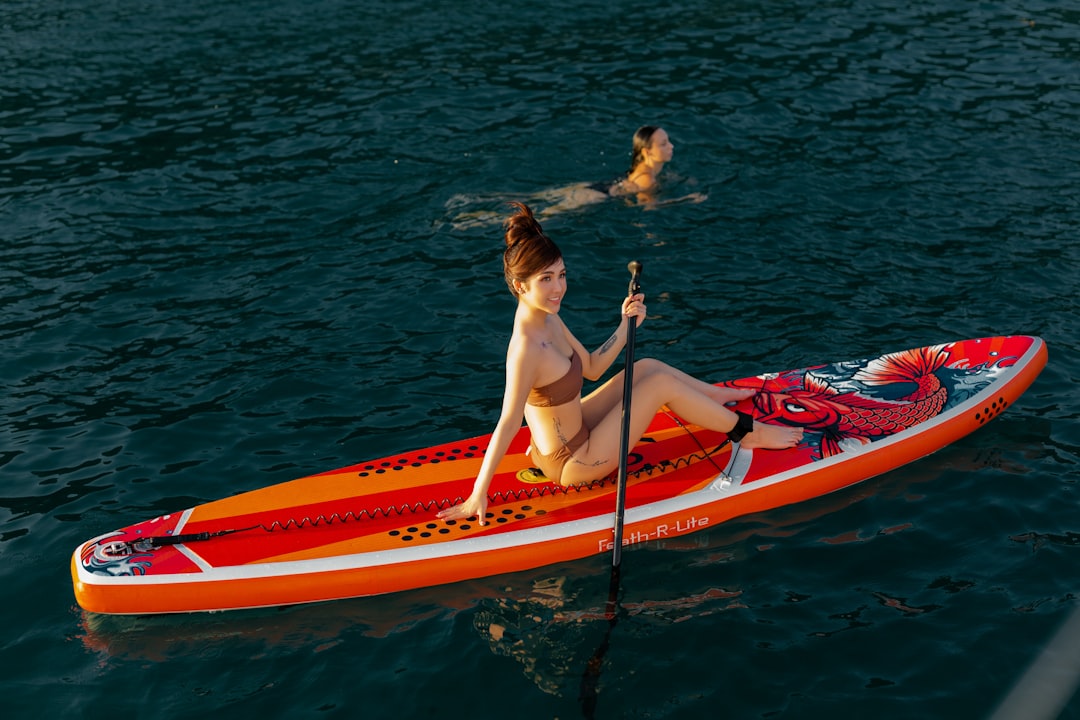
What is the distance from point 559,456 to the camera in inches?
296

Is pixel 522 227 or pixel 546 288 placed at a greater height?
pixel 522 227

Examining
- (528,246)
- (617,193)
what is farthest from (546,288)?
(617,193)

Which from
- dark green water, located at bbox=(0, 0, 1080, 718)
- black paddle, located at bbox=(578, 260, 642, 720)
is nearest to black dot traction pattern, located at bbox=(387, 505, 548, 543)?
dark green water, located at bbox=(0, 0, 1080, 718)

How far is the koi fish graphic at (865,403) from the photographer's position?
831 centimetres

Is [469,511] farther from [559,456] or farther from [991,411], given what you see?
[991,411]

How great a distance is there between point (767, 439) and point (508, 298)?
3.91 m

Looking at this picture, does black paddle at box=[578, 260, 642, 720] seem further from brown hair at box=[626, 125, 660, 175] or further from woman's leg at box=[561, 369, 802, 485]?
brown hair at box=[626, 125, 660, 175]

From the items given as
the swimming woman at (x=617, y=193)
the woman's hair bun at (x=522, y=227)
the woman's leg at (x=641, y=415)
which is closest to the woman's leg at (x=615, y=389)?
the woman's leg at (x=641, y=415)

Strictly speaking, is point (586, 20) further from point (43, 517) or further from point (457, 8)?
point (43, 517)

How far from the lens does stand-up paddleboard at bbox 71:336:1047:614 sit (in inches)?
279

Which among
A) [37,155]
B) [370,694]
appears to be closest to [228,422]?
[370,694]

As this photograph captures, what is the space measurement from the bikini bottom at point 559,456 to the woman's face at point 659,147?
5553 millimetres

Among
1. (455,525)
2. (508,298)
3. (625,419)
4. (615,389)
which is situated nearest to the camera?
(625,419)

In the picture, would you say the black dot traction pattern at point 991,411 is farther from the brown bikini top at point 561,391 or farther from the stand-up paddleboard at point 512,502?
the brown bikini top at point 561,391
